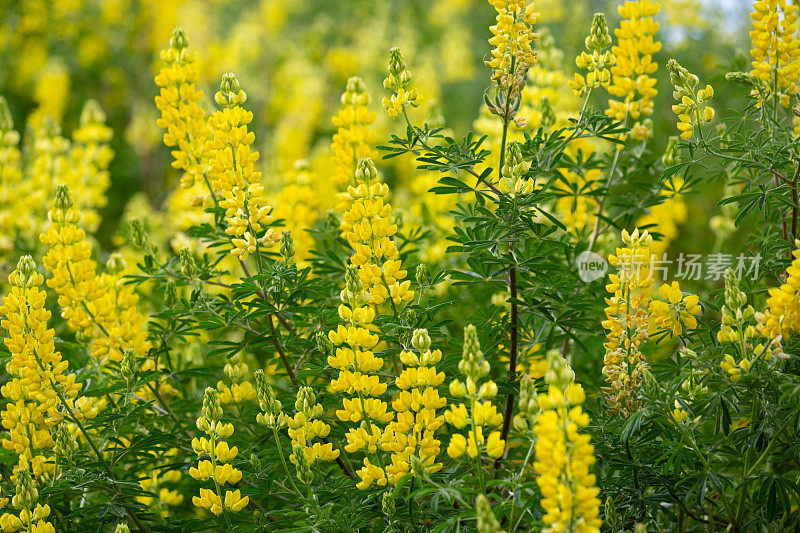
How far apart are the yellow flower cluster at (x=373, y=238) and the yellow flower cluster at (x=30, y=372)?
0.79 metres

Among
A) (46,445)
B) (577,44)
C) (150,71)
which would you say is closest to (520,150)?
(46,445)

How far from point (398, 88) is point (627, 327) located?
843mm

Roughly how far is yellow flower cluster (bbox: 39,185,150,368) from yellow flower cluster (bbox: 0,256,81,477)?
25 cm

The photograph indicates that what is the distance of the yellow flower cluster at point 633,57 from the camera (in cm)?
225

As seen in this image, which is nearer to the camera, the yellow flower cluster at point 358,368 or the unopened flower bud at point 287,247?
the yellow flower cluster at point 358,368

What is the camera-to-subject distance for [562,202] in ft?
9.67

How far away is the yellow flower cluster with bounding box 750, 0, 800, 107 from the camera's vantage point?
2057 mm

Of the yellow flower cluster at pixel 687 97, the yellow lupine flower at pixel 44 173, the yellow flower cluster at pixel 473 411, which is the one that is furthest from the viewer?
the yellow lupine flower at pixel 44 173

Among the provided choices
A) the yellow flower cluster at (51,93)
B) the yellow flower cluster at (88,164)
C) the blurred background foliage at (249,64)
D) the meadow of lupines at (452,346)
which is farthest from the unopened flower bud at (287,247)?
the yellow flower cluster at (51,93)

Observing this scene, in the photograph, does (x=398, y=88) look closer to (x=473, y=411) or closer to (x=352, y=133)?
(x=352, y=133)

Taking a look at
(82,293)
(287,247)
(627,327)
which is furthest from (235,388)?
(627,327)

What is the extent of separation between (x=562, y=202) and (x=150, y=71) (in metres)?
6.08

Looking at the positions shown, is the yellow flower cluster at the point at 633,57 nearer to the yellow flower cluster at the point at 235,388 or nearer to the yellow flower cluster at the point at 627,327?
the yellow flower cluster at the point at 627,327

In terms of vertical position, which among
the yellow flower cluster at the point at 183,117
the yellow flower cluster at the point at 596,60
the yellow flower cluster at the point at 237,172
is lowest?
the yellow flower cluster at the point at 237,172
